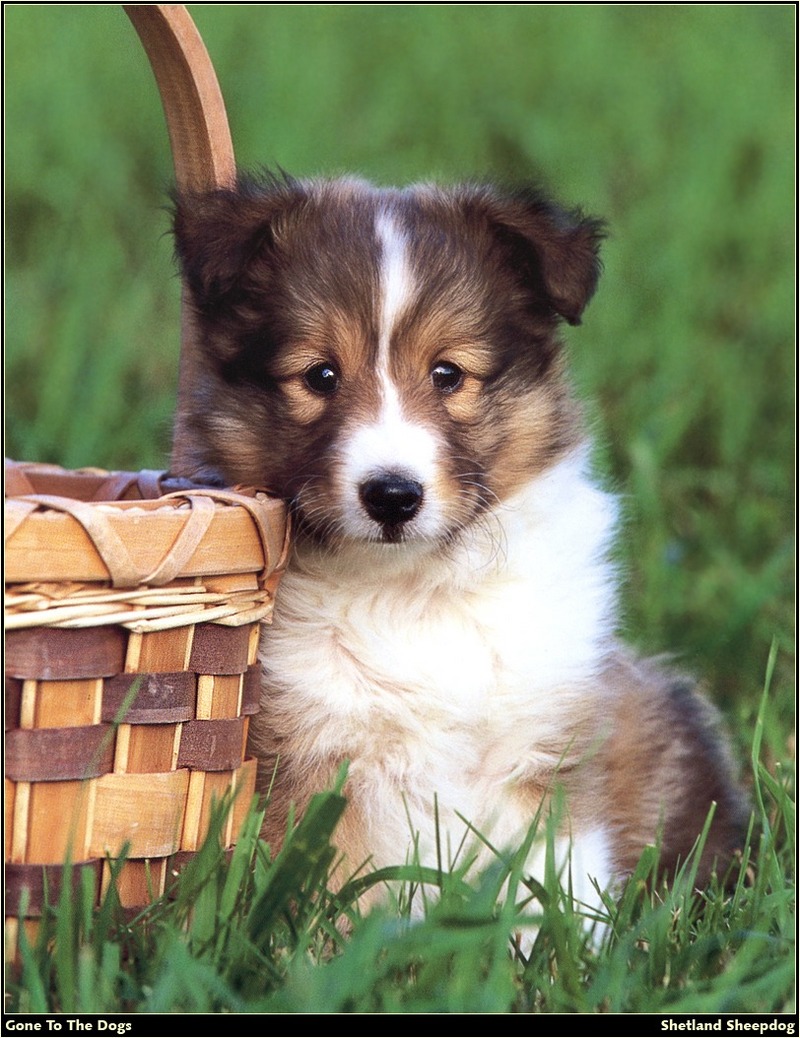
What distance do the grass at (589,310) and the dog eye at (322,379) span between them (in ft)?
2.23

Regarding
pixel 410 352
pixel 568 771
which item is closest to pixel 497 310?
pixel 410 352

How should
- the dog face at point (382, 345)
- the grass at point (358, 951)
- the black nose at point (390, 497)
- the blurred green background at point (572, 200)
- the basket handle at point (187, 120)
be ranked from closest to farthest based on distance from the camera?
the grass at point (358, 951) → the black nose at point (390, 497) → the dog face at point (382, 345) → the basket handle at point (187, 120) → the blurred green background at point (572, 200)

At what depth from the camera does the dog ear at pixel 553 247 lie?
3.04 meters

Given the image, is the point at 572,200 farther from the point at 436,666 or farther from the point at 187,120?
the point at 436,666

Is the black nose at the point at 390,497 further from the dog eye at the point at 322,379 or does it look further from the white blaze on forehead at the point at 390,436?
the dog eye at the point at 322,379

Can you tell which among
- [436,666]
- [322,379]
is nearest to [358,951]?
[436,666]

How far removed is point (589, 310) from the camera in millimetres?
6109

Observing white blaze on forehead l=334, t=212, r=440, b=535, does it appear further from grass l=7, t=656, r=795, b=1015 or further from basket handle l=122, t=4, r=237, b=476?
grass l=7, t=656, r=795, b=1015

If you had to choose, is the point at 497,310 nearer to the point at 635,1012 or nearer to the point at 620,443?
the point at 635,1012

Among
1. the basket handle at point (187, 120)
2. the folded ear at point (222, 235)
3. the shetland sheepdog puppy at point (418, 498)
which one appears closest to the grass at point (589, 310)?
the basket handle at point (187, 120)

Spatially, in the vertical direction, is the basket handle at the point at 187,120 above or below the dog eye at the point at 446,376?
above

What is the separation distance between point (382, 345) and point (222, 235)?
1.44ft

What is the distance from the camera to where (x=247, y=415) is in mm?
3023

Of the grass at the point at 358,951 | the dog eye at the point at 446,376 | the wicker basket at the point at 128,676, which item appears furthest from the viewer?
the dog eye at the point at 446,376
